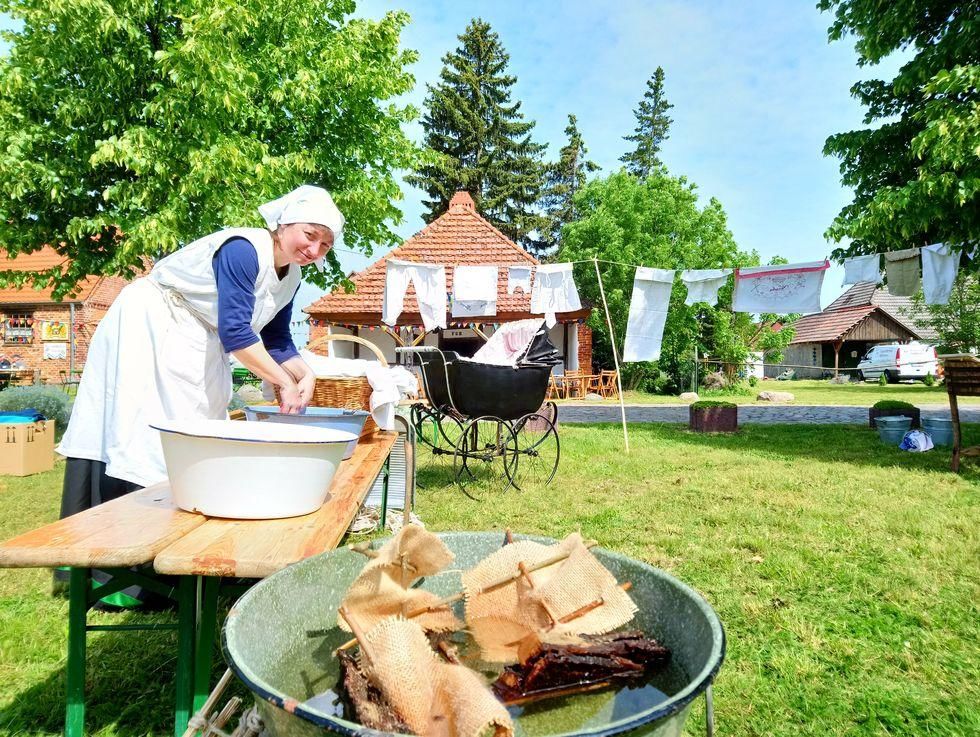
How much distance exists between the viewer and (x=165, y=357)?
216 cm

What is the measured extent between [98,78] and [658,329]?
8.00 meters

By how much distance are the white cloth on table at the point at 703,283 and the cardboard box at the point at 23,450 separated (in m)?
8.38

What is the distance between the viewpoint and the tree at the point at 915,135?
5.89 metres

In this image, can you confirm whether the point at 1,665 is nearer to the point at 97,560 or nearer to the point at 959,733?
the point at 97,560

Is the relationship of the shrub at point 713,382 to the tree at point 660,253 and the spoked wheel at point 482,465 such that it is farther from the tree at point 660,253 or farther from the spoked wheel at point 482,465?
the spoked wheel at point 482,465

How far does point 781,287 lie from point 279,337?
324 inches

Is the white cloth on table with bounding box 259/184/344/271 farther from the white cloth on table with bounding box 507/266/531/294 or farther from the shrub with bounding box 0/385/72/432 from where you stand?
the shrub with bounding box 0/385/72/432

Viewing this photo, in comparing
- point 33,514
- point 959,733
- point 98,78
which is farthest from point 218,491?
point 98,78

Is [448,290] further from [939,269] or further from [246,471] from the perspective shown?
[246,471]

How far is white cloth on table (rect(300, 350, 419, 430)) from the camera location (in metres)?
2.77

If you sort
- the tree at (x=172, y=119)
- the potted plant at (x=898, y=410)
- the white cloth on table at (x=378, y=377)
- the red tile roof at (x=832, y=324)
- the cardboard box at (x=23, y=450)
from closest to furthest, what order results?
1. the white cloth on table at (x=378, y=377)
2. the cardboard box at (x=23, y=450)
3. the tree at (x=172, y=119)
4. the potted plant at (x=898, y=410)
5. the red tile roof at (x=832, y=324)

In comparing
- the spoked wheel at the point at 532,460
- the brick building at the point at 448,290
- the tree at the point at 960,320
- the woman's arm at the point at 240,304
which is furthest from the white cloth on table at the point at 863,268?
the tree at the point at 960,320

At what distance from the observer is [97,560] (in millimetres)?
1047

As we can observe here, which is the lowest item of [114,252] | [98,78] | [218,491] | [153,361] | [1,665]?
[1,665]
